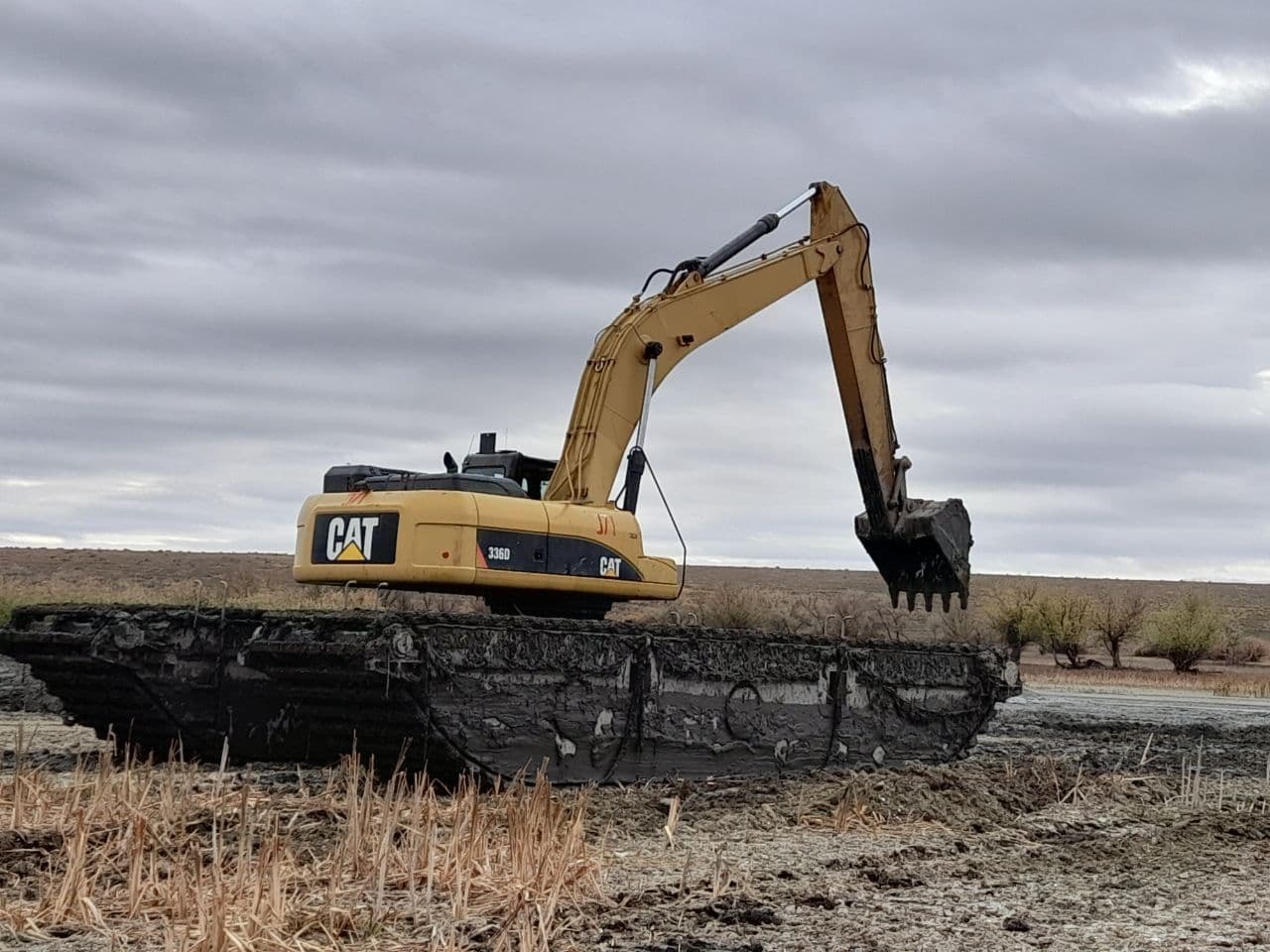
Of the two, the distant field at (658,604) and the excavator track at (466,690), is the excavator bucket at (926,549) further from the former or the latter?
the distant field at (658,604)

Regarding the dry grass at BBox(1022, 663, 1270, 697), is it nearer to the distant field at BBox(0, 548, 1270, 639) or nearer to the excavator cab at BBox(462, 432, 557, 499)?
the distant field at BBox(0, 548, 1270, 639)

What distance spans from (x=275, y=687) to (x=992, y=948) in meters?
5.39

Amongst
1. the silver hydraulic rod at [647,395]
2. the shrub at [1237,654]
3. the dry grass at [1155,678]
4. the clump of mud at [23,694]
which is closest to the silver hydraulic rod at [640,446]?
the silver hydraulic rod at [647,395]

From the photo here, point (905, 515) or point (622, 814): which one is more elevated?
point (905, 515)

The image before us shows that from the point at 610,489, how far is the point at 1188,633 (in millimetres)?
31034

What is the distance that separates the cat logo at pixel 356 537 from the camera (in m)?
11.3

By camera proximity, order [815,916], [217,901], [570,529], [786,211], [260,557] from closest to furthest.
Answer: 1. [217,901]
2. [815,916]
3. [570,529]
4. [786,211]
5. [260,557]

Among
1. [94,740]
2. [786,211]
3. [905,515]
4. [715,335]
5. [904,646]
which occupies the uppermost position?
[786,211]

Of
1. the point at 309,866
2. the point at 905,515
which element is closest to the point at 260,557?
the point at 905,515

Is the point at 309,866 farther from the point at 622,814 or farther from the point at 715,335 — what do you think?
the point at 715,335

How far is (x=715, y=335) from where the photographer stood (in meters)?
14.5

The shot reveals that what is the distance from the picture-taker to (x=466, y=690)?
9812 millimetres

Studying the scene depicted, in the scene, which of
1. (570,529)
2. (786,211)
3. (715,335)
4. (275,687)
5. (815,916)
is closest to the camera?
(815,916)

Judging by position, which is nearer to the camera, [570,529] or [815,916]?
[815,916]
